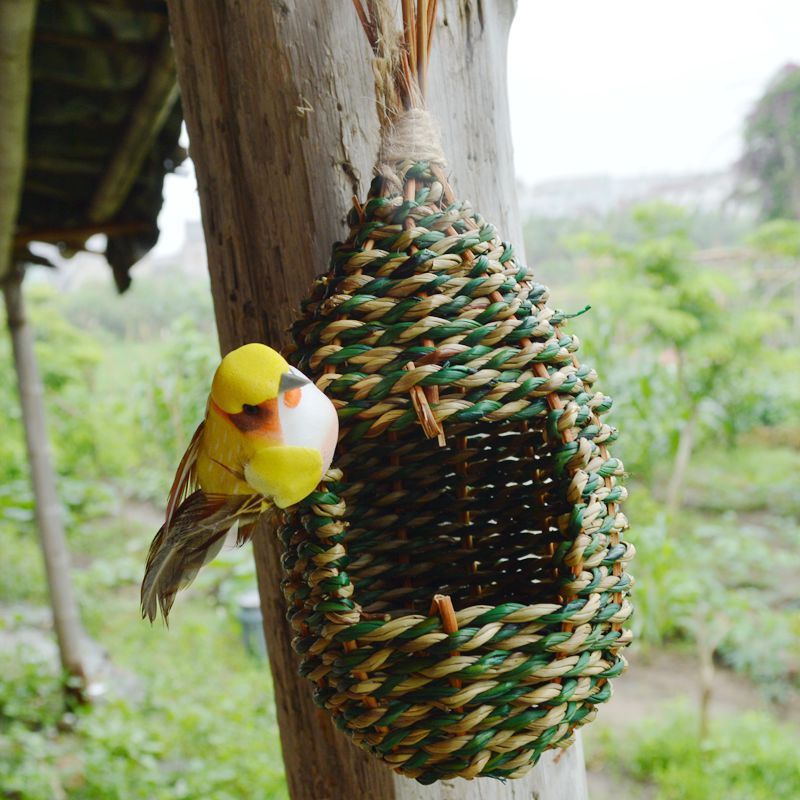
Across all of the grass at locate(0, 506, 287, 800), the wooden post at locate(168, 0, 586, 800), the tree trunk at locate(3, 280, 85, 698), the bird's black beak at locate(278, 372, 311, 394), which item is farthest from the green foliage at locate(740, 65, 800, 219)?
the bird's black beak at locate(278, 372, 311, 394)

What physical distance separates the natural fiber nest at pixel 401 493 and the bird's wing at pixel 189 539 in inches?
1.9

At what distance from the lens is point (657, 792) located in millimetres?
2646

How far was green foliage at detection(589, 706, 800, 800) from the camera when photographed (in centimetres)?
253

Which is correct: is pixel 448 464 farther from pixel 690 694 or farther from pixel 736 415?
pixel 736 415

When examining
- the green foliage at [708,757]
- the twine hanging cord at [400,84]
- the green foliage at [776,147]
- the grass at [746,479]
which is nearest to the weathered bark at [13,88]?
the twine hanging cord at [400,84]

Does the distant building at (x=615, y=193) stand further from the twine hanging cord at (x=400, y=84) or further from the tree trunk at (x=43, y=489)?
the twine hanging cord at (x=400, y=84)

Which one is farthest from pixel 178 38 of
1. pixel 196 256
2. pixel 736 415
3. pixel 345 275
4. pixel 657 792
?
pixel 196 256

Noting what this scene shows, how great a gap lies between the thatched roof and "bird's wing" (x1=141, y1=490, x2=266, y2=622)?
4.19 feet

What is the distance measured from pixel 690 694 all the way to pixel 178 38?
3415 millimetres

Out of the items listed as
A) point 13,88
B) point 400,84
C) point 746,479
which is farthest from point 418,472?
point 746,479

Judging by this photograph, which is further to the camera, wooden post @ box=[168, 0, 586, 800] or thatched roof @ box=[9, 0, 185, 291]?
thatched roof @ box=[9, 0, 185, 291]

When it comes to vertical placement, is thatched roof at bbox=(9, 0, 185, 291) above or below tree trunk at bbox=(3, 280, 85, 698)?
above

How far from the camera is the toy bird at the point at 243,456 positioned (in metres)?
0.46

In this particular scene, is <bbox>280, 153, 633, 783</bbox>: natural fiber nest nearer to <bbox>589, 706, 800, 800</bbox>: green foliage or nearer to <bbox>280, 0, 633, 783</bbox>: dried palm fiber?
<bbox>280, 0, 633, 783</bbox>: dried palm fiber
